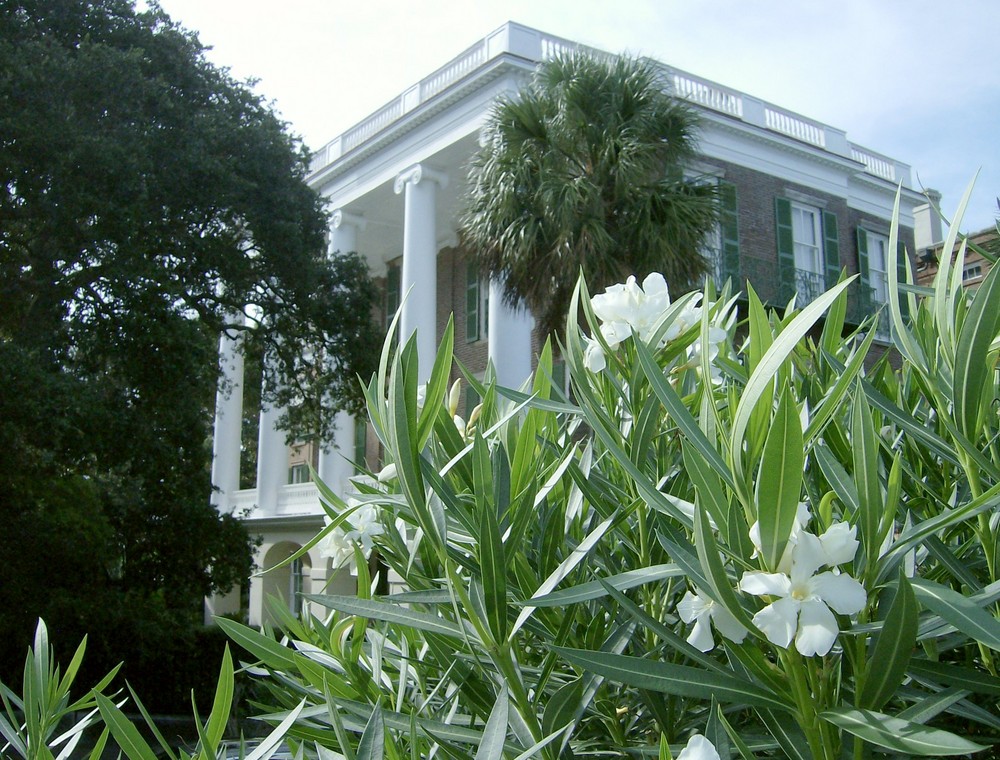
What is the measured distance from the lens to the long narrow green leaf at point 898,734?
725 mm

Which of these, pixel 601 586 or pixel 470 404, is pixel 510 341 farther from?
pixel 601 586

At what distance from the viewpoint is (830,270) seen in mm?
19812

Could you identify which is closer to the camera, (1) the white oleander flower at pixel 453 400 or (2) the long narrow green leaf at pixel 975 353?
(2) the long narrow green leaf at pixel 975 353

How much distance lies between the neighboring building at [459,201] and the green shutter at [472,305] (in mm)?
43

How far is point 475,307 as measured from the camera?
20.4 metres

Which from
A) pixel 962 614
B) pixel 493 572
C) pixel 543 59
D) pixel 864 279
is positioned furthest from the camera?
pixel 864 279

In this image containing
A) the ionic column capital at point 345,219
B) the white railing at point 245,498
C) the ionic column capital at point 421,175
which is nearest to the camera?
the ionic column capital at point 421,175

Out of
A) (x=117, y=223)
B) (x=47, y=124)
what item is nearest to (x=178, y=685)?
(x=117, y=223)

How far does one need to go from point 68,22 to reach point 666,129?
7.75 meters

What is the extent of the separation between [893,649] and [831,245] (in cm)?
2049

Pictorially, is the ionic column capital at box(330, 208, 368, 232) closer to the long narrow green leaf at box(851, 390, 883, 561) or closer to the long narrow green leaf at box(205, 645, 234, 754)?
the long narrow green leaf at box(205, 645, 234, 754)

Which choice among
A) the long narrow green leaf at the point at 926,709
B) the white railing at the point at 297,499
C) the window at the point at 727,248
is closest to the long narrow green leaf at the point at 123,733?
the long narrow green leaf at the point at 926,709

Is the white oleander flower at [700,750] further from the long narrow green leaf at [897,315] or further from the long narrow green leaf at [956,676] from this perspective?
the long narrow green leaf at [897,315]

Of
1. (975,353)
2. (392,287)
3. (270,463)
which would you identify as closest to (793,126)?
(392,287)
